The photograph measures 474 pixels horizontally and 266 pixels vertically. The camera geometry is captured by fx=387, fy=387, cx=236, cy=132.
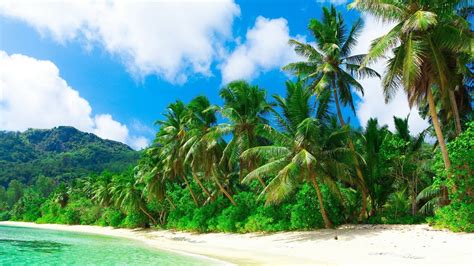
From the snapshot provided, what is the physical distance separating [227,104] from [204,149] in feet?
13.4

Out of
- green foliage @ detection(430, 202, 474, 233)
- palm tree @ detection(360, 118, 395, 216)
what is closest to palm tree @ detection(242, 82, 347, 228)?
palm tree @ detection(360, 118, 395, 216)

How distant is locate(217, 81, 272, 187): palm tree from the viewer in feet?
77.7

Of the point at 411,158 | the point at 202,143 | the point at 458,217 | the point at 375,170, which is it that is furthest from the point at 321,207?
the point at 202,143

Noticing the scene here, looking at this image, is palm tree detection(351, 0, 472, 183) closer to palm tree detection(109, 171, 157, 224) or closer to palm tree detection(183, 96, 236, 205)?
palm tree detection(183, 96, 236, 205)

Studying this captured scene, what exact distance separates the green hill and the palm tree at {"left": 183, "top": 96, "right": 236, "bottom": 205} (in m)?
89.1

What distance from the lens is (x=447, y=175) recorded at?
1543 cm

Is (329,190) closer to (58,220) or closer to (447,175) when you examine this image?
(447,175)

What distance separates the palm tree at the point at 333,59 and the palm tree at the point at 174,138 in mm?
11241

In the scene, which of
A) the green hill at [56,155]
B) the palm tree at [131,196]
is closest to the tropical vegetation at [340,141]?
Answer: the palm tree at [131,196]

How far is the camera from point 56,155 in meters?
163

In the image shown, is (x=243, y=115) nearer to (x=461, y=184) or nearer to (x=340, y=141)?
(x=340, y=141)

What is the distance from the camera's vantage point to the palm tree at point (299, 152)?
59.5 ft

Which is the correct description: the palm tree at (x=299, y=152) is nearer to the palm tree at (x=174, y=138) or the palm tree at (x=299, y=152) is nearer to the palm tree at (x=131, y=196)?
the palm tree at (x=174, y=138)

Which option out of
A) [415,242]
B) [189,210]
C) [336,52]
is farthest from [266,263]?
[189,210]
